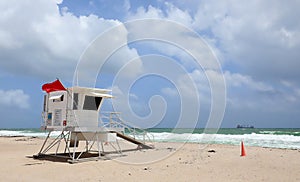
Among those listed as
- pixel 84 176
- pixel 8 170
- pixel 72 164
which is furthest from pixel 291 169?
pixel 8 170

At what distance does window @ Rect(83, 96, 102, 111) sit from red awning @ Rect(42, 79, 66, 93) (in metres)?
1.57

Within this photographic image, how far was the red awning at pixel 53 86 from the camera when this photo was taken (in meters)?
14.5

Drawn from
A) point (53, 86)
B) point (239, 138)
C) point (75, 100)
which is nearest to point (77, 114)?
point (75, 100)

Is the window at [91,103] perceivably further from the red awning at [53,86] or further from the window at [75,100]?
the red awning at [53,86]

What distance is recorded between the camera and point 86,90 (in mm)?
15547

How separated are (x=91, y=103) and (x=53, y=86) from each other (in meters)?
2.24

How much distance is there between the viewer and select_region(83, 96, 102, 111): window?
15.7m

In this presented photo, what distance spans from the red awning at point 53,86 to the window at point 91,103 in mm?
1570

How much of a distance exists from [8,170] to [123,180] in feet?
16.7

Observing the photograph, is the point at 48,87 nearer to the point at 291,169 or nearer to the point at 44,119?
the point at 44,119

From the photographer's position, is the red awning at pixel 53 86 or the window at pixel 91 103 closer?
the red awning at pixel 53 86

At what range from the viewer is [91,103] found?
629 inches

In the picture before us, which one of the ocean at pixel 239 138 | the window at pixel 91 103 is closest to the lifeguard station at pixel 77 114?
the window at pixel 91 103

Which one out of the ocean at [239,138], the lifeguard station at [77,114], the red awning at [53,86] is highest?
the red awning at [53,86]
